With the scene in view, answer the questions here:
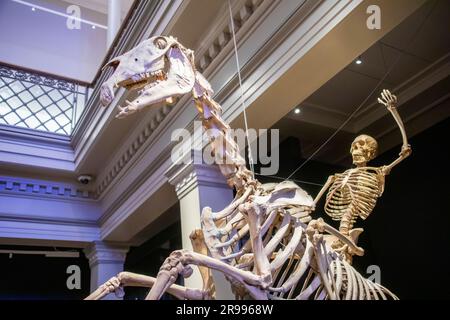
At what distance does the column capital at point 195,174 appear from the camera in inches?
128

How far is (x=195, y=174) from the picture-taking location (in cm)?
325

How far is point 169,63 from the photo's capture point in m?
1.85

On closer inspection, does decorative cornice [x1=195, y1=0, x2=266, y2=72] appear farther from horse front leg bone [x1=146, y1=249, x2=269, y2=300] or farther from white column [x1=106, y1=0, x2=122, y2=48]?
white column [x1=106, y1=0, x2=122, y2=48]

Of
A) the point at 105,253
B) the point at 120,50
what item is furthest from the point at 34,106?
the point at 120,50

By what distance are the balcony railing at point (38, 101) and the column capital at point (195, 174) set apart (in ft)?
8.73

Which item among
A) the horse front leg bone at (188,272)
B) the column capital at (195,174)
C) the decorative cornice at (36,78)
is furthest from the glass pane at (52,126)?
the horse front leg bone at (188,272)

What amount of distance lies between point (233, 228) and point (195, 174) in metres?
1.45

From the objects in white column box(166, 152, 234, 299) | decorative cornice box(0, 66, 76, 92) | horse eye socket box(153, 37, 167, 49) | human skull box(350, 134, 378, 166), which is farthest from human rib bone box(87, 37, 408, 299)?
decorative cornice box(0, 66, 76, 92)

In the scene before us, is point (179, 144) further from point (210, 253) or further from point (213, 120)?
point (210, 253)

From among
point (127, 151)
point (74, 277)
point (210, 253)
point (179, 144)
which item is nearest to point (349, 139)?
point (179, 144)

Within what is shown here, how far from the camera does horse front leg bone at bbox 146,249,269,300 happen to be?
140 cm

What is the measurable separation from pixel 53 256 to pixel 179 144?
11.4 feet

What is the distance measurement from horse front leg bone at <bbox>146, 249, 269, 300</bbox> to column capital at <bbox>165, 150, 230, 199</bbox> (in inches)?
67.9
